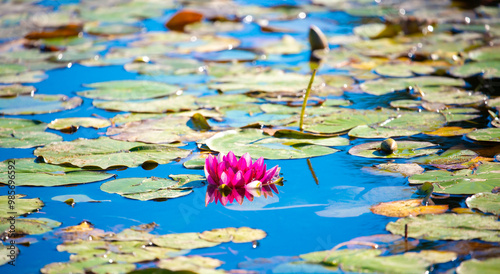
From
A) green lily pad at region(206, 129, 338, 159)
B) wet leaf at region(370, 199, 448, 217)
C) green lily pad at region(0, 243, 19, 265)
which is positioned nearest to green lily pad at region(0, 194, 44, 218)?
green lily pad at region(0, 243, 19, 265)

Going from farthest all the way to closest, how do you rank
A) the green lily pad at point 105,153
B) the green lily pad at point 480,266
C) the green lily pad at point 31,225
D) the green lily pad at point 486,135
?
the green lily pad at point 486,135 < the green lily pad at point 105,153 < the green lily pad at point 31,225 < the green lily pad at point 480,266

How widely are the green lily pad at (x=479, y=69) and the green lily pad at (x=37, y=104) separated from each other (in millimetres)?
2889

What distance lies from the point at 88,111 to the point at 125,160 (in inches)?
41.1

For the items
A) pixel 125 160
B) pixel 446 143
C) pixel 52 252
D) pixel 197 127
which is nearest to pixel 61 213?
pixel 52 252

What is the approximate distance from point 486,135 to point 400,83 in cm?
119

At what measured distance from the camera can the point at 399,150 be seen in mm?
2785

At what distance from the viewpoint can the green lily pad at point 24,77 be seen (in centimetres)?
420

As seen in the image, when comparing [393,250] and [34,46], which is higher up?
[34,46]

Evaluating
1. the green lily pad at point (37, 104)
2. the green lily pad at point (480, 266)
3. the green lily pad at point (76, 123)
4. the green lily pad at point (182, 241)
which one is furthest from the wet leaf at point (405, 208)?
the green lily pad at point (37, 104)

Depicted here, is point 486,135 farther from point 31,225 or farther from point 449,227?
point 31,225

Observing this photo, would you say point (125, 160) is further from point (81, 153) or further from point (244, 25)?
point (244, 25)

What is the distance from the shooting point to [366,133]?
3.01 metres

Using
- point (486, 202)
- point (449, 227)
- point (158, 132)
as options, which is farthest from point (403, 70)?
point (449, 227)

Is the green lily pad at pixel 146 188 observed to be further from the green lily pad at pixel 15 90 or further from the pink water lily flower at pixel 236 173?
the green lily pad at pixel 15 90
